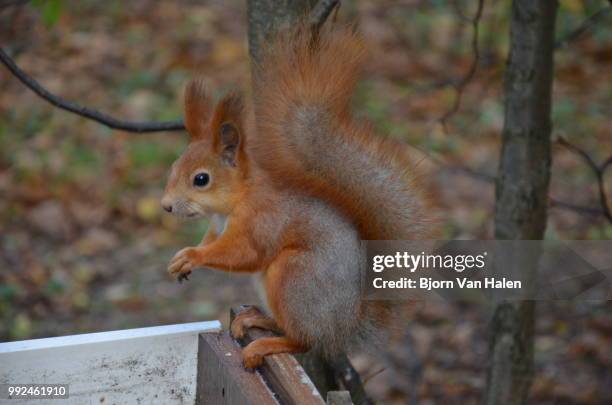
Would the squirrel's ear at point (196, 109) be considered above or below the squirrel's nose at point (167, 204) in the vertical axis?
above

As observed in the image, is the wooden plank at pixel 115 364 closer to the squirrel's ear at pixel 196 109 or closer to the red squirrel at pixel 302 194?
the red squirrel at pixel 302 194

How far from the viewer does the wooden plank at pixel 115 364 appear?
1386mm

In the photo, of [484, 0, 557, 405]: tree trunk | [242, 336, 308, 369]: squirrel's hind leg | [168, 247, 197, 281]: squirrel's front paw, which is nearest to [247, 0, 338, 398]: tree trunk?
[242, 336, 308, 369]: squirrel's hind leg

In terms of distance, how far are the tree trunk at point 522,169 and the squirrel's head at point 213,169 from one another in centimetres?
60

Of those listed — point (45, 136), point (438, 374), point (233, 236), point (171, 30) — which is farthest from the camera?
point (171, 30)

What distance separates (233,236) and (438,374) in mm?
1371

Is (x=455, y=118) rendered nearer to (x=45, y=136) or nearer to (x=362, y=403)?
(x=45, y=136)

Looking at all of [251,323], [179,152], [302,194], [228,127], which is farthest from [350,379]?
[179,152]

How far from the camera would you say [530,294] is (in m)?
1.90

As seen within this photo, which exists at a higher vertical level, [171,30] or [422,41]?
[171,30]

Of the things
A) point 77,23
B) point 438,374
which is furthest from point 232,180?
point 77,23

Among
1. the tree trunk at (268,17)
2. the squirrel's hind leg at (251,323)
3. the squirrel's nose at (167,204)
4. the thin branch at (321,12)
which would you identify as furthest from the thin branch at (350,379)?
the thin branch at (321,12)

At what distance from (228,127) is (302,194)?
158 millimetres

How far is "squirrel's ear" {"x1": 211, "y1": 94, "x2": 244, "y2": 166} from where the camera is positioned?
4.94ft
